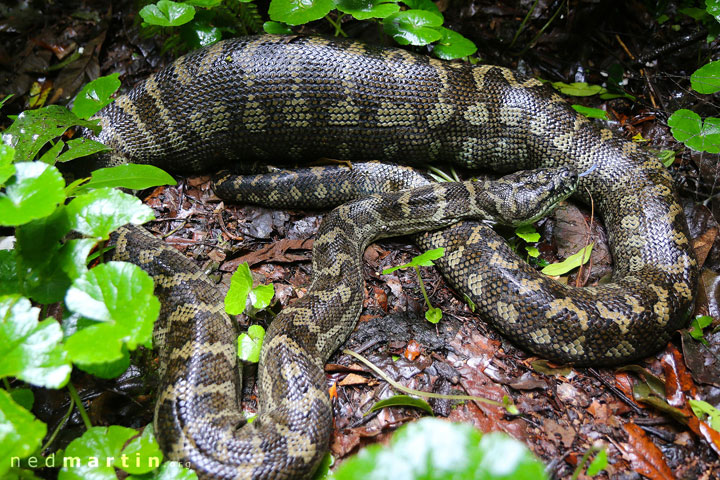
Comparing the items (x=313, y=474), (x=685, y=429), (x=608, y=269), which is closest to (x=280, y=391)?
(x=313, y=474)

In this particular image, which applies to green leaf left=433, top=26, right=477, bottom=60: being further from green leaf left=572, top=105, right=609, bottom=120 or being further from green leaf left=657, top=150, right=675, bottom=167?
green leaf left=657, top=150, right=675, bottom=167

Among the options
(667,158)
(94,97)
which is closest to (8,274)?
(94,97)

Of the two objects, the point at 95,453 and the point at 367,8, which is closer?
the point at 95,453

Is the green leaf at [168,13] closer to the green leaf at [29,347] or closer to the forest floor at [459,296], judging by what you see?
the forest floor at [459,296]

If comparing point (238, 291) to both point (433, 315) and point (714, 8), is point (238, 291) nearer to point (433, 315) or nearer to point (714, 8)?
point (433, 315)

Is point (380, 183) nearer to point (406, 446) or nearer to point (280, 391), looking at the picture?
point (280, 391)
